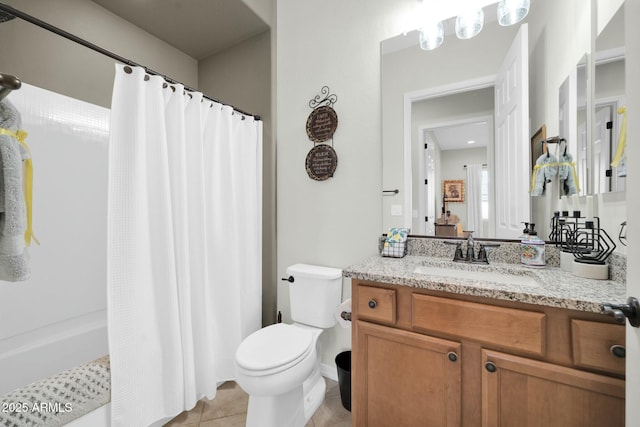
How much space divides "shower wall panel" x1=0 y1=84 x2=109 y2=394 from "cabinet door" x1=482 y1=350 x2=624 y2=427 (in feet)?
7.56

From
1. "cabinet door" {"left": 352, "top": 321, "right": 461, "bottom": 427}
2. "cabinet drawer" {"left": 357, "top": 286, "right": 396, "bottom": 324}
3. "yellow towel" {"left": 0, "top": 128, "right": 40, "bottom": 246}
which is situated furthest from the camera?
"cabinet drawer" {"left": 357, "top": 286, "right": 396, "bottom": 324}

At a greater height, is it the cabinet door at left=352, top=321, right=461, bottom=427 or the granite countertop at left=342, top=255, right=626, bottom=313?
the granite countertop at left=342, top=255, right=626, bottom=313

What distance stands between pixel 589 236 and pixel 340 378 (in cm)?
146

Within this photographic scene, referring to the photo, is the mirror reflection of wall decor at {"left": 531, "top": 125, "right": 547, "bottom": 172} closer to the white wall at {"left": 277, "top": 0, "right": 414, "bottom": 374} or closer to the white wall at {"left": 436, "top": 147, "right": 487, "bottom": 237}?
the white wall at {"left": 436, "top": 147, "right": 487, "bottom": 237}

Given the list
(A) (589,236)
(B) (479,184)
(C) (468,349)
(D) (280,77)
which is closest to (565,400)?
(C) (468,349)

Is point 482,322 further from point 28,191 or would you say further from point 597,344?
point 28,191

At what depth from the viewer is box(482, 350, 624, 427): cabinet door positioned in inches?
31.5

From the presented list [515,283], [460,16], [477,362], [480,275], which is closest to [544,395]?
[477,362]

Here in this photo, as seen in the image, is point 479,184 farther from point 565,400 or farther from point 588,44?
point 565,400

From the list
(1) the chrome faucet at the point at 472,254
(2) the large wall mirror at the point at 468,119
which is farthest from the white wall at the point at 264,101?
(1) the chrome faucet at the point at 472,254

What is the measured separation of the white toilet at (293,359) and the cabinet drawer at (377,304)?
423mm

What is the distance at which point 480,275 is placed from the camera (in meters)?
1.25

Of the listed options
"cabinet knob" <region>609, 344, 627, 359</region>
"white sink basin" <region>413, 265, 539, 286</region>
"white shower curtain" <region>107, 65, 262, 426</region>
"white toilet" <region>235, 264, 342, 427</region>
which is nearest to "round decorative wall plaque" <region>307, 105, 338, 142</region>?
"white shower curtain" <region>107, 65, 262, 426</region>

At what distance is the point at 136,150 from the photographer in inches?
52.2
